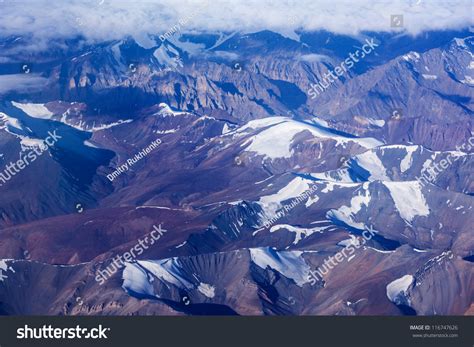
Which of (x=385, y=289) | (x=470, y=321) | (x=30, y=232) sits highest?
(x=470, y=321)

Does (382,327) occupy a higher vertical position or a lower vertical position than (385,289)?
higher

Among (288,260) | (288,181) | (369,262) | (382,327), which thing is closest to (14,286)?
(288,260)

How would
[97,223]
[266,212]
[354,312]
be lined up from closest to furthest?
[354,312], [266,212], [97,223]

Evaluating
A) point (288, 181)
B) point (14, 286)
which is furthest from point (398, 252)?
point (288, 181)

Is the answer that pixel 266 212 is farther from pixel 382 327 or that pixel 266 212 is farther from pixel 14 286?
pixel 382 327

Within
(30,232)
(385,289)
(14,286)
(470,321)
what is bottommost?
(30,232)

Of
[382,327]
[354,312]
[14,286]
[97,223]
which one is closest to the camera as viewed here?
[382,327]

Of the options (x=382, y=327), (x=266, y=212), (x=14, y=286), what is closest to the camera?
(x=382, y=327)

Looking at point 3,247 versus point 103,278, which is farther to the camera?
A: point 3,247

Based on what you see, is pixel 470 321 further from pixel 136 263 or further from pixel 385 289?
pixel 136 263
